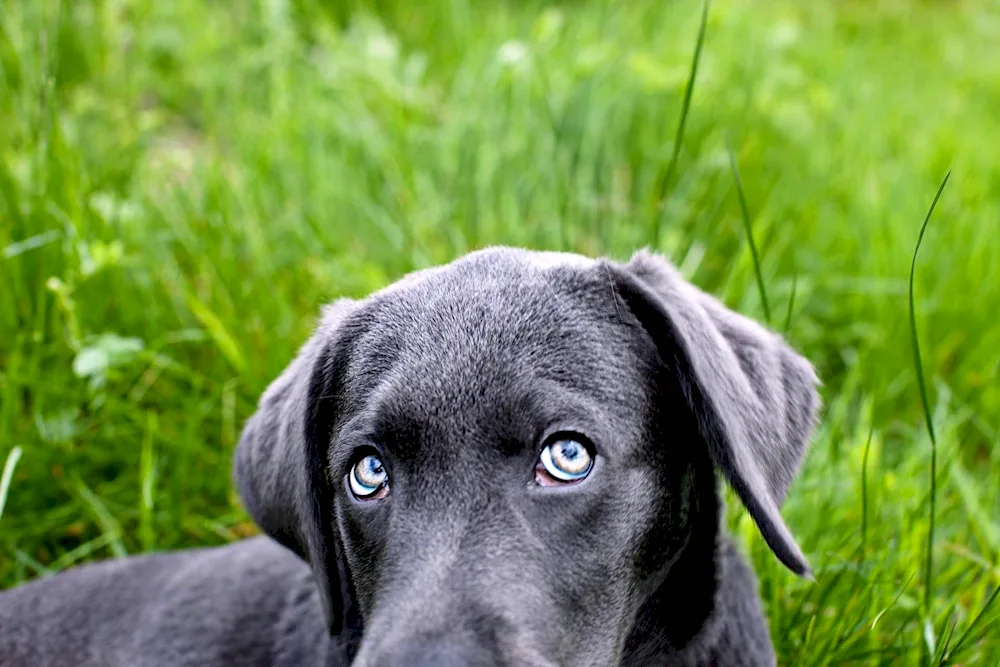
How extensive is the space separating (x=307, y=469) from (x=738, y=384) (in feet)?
3.52

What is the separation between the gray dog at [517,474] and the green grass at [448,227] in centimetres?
50

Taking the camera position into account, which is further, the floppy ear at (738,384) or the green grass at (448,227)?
the green grass at (448,227)

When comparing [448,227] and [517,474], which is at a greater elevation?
[517,474]

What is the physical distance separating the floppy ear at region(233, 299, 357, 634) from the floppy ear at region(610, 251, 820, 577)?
2.60 ft

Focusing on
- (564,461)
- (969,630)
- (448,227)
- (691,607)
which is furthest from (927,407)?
(448,227)

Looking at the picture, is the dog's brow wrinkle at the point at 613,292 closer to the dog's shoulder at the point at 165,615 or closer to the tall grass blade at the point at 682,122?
the tall grass blade at the point at 682,122

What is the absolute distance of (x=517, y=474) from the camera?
7.59ft

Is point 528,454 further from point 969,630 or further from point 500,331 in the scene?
point 969,630

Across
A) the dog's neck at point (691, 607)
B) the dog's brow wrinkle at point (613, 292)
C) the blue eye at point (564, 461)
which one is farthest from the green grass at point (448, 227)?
the blue eye at point (564, 461)

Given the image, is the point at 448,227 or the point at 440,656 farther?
the point at 448,227

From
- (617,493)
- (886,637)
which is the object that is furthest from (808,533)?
(617,493)

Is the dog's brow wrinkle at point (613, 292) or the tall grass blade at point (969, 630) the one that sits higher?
the dog's brow wrinkle at point (613, 292)

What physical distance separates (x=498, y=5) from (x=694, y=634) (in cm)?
556

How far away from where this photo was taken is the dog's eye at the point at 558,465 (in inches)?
91.8
